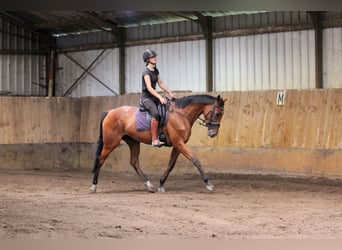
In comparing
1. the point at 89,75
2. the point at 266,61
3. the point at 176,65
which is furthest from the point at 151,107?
the point at 89,75

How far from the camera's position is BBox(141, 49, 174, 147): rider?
1032 cm

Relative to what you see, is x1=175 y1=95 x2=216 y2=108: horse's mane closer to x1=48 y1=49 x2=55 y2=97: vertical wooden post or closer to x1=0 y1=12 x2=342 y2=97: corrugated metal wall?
x1=0 y1=12 x2=342 y2=97: corrugated metal wall

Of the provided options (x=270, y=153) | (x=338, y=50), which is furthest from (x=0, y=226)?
(x=338, y=50)

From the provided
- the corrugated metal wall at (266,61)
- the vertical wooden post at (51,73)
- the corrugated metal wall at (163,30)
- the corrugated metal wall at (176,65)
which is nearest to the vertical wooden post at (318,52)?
the corrugated metal wall at (266,61)

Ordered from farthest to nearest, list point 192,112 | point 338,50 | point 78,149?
point 78,149
point 338,50
point 192,112

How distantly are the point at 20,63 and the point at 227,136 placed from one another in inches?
466

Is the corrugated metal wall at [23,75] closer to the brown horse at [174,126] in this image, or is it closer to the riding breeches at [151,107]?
the brown horse at [174,126]

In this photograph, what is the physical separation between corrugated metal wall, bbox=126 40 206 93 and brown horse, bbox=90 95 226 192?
25.5 feet

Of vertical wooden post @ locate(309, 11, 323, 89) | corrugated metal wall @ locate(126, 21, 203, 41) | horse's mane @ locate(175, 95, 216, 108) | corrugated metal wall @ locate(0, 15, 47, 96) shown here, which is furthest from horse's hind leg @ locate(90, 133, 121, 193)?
corrugated metal wall @ locate(0, 15, 47, 96)

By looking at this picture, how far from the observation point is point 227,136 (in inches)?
542
